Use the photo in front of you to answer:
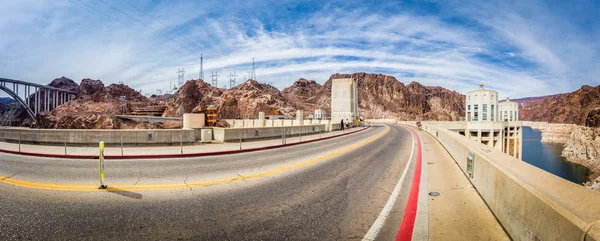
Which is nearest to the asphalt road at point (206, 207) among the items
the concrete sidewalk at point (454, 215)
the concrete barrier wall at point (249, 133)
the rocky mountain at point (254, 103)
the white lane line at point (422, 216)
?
the white lane line at point (422, 216)

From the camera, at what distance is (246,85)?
131m

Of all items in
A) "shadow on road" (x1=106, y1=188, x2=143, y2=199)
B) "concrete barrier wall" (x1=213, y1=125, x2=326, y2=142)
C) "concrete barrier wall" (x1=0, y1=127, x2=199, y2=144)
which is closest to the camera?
"shadow on road" (x1=106, y1=188, x2=143, y2=199)

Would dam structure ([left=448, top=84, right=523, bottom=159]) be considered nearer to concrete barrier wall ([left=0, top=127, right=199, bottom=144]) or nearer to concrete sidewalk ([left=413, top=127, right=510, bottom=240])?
concrete sidewalk ([left=413, top=127, right=510, bottom=240])

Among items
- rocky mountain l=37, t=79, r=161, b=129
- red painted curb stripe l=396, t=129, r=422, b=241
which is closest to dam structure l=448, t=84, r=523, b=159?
red painted curb stripe l=396, t=129, r=422, b=241

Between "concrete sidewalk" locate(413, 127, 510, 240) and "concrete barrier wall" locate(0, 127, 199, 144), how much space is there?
12816 mm

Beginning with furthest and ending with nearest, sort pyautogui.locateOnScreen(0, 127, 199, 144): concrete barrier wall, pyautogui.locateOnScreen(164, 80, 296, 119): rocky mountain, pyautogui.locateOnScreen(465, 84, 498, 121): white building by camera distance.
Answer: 1. pyautogui.locateOnScreen(164, 80, 296, 119): rocky mountain
2. pyautogui.locateOnScreen(465, 84, 498, 121): white building
3. pyautogui.locateOnScreen(0, 127, 199, 144): concrete barrier wall

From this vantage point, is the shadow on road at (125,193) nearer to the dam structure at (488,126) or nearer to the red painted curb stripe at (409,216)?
the red painted curb stripe at (409,216)

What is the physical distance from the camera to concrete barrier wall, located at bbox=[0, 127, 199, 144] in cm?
1407

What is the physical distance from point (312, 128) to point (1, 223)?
2474 centimetres

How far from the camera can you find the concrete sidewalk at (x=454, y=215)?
3.64 meters

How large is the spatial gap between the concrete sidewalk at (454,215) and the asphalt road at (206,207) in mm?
450

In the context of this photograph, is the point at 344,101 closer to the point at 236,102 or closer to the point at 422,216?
the point at 422,216

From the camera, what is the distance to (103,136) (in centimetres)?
1404

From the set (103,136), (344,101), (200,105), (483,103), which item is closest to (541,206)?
(103,136)
